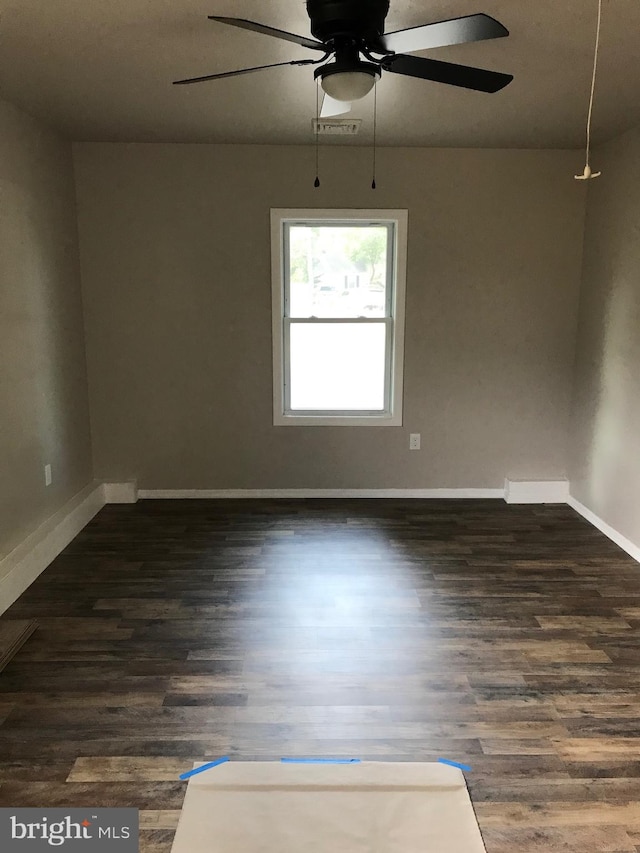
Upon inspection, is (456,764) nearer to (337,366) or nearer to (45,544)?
(45,544)

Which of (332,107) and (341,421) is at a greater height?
(332,107)

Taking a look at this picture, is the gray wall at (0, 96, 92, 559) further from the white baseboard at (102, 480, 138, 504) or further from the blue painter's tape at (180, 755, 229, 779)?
the blue painter's tape at (180, 755, 229, 779)

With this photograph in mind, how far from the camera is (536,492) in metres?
4.41

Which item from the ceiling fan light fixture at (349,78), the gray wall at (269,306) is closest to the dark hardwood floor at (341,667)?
the gray wall at (269,306)

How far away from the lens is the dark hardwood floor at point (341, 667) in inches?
73.1

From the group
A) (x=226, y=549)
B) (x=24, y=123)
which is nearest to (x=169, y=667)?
(x=226, y=549)

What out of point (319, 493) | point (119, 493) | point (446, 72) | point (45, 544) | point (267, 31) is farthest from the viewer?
point (319, 493)

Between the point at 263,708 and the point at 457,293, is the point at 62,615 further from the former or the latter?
the point at 457,293

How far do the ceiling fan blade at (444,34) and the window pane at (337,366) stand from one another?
8.12 feet

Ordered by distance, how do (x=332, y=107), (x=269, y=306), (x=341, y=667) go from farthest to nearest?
(x=269, y=306) → (x=332, y=107) → (x=341, y=667)

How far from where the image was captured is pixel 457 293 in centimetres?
423

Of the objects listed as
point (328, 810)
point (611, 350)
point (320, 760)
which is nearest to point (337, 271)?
point (611, 350)

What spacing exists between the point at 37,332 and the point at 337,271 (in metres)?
2.00

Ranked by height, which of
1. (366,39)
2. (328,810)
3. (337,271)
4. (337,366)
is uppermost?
(366,39)
